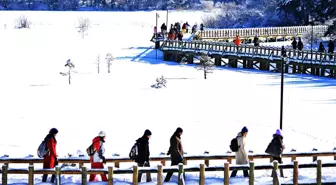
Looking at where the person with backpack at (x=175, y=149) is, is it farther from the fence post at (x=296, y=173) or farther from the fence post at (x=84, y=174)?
the fence post at (x=296, y=173)

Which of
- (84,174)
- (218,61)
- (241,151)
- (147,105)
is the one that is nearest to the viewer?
(84,174)

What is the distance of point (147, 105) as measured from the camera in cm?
3116

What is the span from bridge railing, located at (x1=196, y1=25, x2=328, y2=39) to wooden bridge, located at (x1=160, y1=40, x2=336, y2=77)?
7736 mm

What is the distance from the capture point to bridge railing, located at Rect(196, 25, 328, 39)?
2437 inches

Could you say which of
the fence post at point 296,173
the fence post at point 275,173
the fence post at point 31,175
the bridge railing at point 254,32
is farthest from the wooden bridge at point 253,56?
the fence post at point 31,175

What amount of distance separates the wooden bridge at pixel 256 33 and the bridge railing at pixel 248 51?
7405 mm

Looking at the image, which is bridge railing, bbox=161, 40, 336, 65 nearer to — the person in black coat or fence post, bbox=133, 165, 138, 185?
the person in black coat

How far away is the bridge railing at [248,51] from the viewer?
4435 cm

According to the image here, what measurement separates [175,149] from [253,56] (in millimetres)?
33420

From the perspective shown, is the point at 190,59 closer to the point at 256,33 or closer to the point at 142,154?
the point at 256,33

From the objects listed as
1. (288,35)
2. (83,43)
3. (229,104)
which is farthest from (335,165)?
(288,35)

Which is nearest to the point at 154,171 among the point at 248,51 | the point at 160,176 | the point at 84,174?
the point at 160,176

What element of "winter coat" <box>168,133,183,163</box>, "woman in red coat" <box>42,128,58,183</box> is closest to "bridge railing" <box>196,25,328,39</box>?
"winter coat" <box>168,133,183,163</box>

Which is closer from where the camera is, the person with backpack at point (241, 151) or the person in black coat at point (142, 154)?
the person in black coat at point (142, 154)
